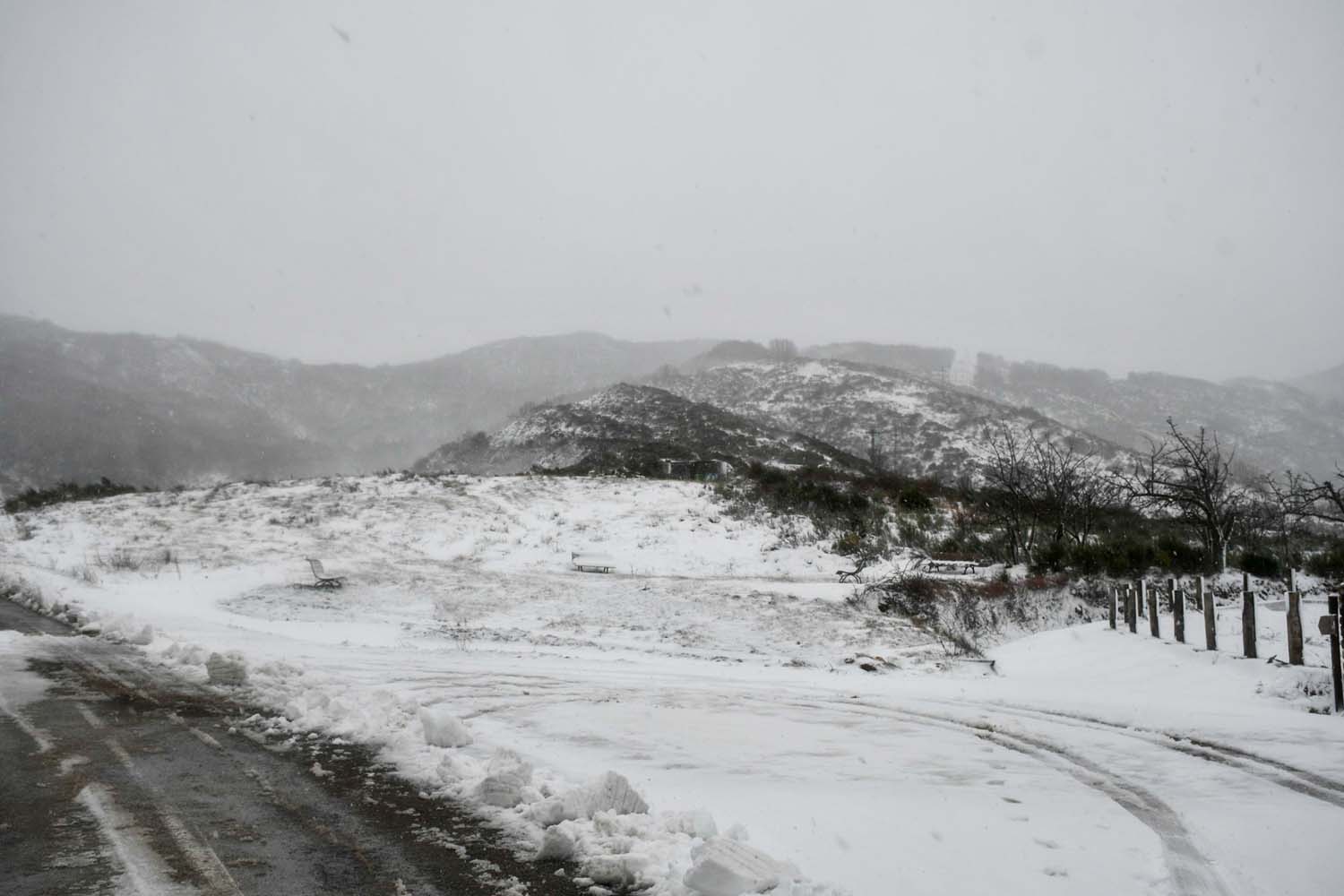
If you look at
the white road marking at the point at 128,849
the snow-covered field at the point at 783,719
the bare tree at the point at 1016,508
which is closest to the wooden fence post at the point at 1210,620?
the snow-covered field at the point at 783,719

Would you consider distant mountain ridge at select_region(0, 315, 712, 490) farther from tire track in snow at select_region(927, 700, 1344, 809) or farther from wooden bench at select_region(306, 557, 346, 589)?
tire track in snow at select_region(927, 700, 1344, 809)

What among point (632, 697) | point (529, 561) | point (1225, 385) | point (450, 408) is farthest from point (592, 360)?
point (632, 697)

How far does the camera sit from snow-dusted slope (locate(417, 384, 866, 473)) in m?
52.6

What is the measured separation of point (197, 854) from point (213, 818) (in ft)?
1.64

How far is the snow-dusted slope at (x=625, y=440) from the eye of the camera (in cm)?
5256

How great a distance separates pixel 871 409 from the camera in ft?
284

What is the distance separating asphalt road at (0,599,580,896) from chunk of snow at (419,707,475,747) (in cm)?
43

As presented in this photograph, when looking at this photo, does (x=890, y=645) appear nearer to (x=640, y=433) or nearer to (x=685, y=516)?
(x=685, y=516)

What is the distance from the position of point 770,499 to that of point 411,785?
25.5 meters

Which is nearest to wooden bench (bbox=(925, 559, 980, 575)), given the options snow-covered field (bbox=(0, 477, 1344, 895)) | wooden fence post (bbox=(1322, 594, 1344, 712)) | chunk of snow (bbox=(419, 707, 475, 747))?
snow-covered field (bbox=(0, 477, 1344, 895))

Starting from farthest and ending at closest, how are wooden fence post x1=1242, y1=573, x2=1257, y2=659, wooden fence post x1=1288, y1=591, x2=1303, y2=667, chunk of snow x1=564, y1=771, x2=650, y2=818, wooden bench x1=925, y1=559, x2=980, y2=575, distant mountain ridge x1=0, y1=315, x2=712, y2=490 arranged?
distant mountain ridge x1=0, y1=315, x2=712, y2=490 < wooden bench x1=925, y1=559, x2=980, y2=575 < wooden fence post x1=1242, y1=573, x2=1257, y2=659 < wooden fence post x1=1288, y1=591, x2=1303, y2=667 < chunk of snow x1=564, y1=771, x2=650, y2=818

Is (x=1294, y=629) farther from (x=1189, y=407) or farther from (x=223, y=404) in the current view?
(x=1189, y=407)

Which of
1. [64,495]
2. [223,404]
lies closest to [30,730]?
[64,495]

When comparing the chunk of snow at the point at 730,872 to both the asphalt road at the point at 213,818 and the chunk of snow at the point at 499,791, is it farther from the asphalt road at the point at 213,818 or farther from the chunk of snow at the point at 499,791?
the chunk of snow at the point at 499,791
